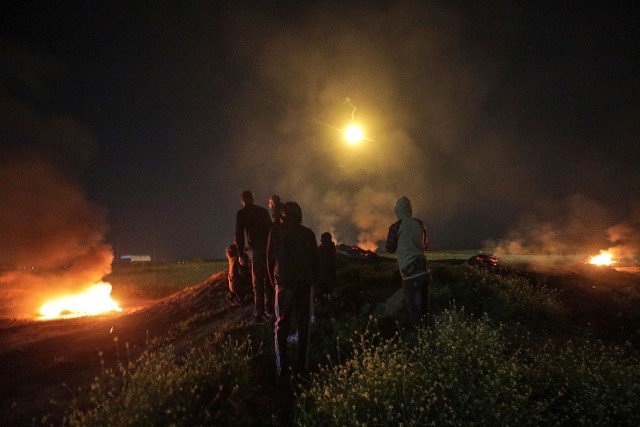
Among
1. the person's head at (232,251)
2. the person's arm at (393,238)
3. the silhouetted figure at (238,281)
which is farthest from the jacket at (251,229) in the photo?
the person's head at (232,251)

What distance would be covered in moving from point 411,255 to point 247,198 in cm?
367

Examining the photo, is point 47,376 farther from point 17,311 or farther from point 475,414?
point 17,311

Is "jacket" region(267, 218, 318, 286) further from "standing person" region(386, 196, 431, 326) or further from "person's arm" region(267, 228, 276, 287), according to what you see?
"standing person" region(386, 196, 431, 326)

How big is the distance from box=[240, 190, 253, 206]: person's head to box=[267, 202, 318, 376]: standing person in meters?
2.47

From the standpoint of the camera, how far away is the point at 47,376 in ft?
22.9

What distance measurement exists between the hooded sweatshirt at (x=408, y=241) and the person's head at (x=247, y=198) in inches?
124

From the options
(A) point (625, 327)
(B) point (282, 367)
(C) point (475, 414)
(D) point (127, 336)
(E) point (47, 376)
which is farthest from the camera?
(D) point (127, 336)

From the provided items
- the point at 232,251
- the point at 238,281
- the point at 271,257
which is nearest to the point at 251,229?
the point at 271,257

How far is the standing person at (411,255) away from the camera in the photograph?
5.71 meters

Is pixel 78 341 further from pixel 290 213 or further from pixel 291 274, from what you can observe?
→ pixel 290 213

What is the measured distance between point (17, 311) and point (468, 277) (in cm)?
1851

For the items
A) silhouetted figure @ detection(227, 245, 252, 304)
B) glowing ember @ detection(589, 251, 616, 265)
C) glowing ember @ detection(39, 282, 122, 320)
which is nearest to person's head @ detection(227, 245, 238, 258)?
silhouetted figure @ detection(227, 245, 252, 304)

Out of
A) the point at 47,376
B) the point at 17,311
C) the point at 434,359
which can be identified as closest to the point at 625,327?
the point at 434,359

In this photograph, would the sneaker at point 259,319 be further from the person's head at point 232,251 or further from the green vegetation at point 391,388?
the person's head at point 232,251
